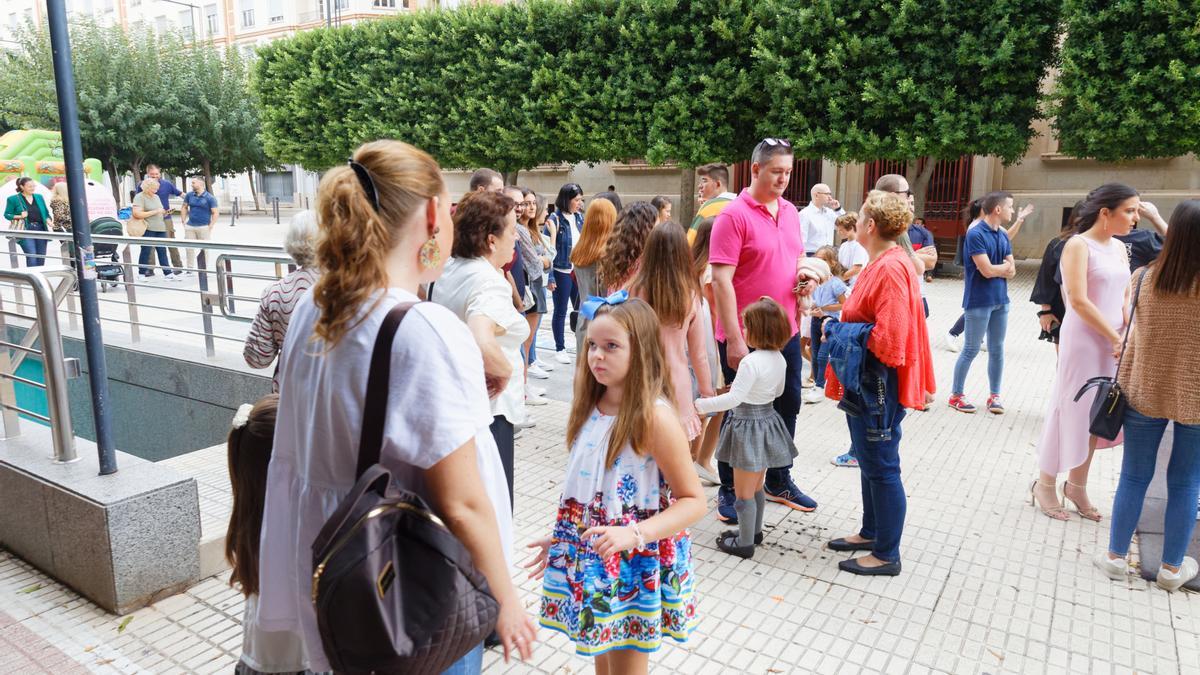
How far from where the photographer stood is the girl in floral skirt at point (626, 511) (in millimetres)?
2195

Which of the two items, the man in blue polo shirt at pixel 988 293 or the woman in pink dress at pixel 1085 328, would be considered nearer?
the woman in pink dress at pixel 1085 328

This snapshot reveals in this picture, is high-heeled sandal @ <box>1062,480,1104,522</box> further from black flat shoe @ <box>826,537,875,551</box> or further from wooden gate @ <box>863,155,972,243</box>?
wooden gate @ <box>863,155,972,243</box>

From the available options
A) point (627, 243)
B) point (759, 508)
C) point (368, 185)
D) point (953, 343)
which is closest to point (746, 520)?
point (759, 508)

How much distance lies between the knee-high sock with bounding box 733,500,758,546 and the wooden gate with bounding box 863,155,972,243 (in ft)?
58.7

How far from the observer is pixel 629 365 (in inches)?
90.4

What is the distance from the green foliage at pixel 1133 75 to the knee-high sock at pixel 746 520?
44.7 feet

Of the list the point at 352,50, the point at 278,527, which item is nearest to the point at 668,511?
the point at 278,527

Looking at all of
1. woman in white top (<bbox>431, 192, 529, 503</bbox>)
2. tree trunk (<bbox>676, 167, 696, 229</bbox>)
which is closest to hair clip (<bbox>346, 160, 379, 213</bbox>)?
woman in white top (<bbox>431, 192, 529, 503</bbox>)

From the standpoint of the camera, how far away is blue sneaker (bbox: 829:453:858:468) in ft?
17.4

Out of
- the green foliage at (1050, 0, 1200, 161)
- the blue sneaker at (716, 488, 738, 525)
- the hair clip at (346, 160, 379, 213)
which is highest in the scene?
the green foliage at (1050, 0, 1200, 161)

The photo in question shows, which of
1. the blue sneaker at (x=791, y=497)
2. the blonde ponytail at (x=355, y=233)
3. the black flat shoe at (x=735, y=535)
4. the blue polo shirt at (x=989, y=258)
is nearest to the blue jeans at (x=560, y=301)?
the blue polo shirt at (x=989, y=258)

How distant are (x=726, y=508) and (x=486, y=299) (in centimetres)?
219

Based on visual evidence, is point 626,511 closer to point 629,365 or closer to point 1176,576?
point 629,365

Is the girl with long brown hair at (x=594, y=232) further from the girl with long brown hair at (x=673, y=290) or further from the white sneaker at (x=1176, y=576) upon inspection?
the white sneaker at (x=1176, y=576)
